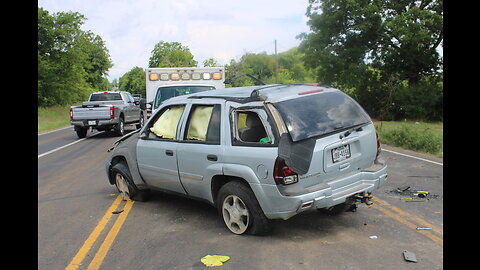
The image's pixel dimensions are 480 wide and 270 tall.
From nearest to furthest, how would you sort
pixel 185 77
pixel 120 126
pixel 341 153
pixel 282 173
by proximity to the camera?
pixel 282 173, pixel 341 153, pixel 185 77, pixel 120 126

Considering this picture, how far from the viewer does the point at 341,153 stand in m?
5.20

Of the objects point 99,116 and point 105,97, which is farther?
point 105,97

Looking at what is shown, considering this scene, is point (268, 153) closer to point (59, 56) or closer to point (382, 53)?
point (382, 53)

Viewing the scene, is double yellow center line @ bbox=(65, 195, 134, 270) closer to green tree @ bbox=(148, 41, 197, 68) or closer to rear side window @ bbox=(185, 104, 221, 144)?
rear side window @ bbox=(185, 104, 221, 144)

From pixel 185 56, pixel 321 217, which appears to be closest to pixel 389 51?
pixel 321 217

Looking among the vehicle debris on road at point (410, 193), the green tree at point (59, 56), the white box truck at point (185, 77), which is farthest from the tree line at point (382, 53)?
the green tree at point (59, 56)

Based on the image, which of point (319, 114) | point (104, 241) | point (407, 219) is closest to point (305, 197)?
point (319, 114)

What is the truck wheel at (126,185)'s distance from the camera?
281 inches

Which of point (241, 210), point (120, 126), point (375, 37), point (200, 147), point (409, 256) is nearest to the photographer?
point (409, 256)

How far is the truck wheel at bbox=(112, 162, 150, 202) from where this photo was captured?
7141 mm

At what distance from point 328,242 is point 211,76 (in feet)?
35.7

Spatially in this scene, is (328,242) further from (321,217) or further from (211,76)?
(211,76)

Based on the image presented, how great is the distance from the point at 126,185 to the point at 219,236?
2.55m

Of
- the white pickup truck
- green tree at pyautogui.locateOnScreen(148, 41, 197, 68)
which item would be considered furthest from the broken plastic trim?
green tree at pyautogui.locateOnScreen(148, 41, 197, 68)
